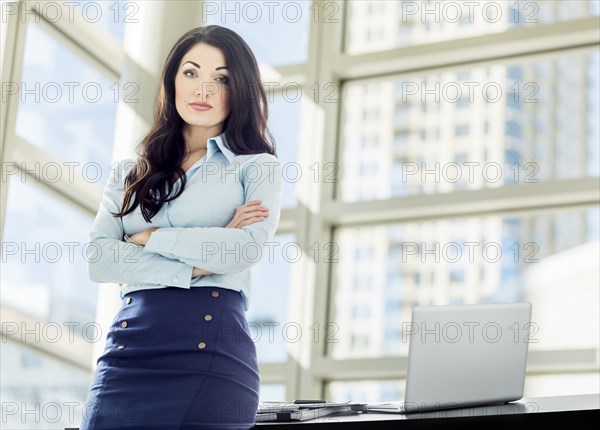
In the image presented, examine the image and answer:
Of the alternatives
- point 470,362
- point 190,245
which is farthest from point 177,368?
point 470,362

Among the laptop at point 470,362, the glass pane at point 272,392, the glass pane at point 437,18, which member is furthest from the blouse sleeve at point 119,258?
the glass pane at point 437,18

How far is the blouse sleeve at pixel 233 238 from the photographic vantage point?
1.93 metres

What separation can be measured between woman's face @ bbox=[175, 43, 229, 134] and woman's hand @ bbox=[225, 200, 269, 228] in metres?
0.23

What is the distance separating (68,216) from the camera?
3887 mm

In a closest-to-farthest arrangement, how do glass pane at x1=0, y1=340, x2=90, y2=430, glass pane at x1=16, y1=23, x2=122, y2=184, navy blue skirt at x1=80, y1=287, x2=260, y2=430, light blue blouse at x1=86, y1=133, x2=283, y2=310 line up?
navy blue skirt at x1=80, y1=287, x2=260, y2=430, light blue blouse at x1=86, y1=133, x2=283, y2=310, glass pane at x1=0, y1=340, x2=90, y2=430, glass pane at x1=16, y1=23, x2=122, y2=184

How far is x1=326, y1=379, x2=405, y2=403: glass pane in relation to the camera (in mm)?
3936

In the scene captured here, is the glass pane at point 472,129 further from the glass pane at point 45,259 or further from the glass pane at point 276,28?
the glass pane at point 45,259

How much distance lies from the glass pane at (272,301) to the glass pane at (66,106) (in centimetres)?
86

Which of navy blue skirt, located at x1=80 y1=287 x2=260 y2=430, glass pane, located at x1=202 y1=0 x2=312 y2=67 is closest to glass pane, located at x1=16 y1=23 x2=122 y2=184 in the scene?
glass pane, located at x1=202 y1=0 x2=312 y2=67

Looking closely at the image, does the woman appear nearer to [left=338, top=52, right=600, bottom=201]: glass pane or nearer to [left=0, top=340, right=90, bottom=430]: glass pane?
[left=0, top=340, right=90, bottom=430]: glass pane

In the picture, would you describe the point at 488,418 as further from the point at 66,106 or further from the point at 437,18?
the point at 437,18

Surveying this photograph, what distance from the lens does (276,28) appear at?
4547 mm

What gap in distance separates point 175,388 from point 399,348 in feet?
7.44

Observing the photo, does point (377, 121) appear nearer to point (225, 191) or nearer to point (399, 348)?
point (399, 348)
